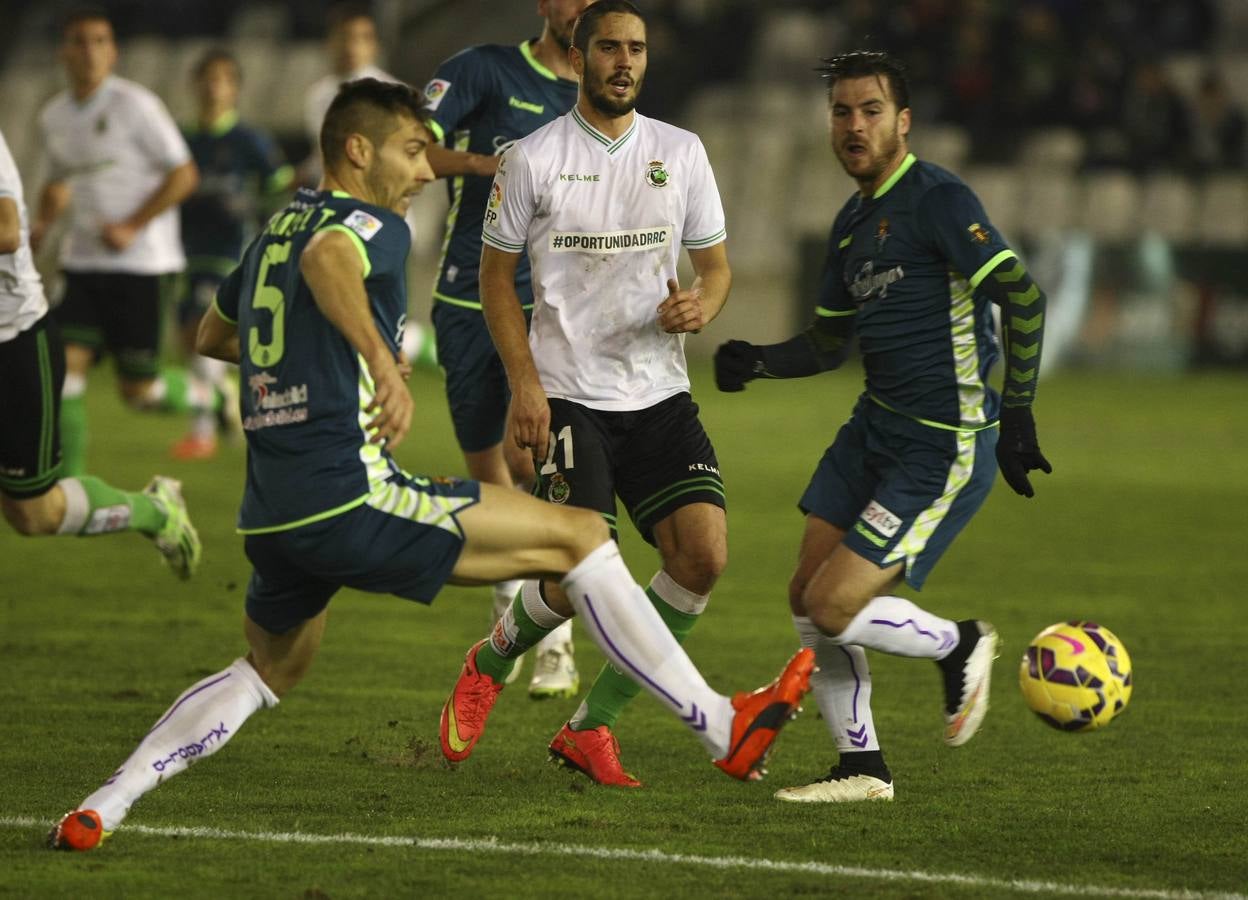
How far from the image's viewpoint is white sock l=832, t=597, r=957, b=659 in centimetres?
548

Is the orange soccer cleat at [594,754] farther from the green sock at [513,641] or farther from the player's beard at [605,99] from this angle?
the player's beard at [605,99]

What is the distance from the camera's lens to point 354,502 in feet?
15.2

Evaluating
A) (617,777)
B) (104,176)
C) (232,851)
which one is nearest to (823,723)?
(617,777)

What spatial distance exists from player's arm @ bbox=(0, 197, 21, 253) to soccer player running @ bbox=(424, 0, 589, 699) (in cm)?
147

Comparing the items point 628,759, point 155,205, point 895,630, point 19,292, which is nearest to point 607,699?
point 628,759

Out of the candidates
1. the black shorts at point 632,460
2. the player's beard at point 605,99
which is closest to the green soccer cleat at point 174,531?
the black shorts at point 632,460

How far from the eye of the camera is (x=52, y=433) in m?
7.20

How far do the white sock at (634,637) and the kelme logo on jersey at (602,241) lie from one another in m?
1.23

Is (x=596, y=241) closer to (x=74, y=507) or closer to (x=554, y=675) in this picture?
(x=554, y=675)

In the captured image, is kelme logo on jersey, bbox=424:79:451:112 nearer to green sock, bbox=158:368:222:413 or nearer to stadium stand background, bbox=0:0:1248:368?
green sock, bbox=158:368:222:413

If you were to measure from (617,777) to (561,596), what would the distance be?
57cm

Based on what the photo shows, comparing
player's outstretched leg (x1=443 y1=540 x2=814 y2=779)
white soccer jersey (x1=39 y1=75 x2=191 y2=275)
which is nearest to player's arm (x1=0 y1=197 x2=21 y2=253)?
player's outstretched leg (x1=443 y1=540 x2=814 y2=779)

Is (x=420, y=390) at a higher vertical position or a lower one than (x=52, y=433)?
lower

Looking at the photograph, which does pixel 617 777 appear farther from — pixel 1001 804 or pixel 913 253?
pixel 913 253
